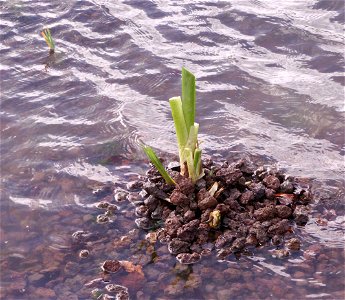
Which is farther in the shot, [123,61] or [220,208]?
[123,61]

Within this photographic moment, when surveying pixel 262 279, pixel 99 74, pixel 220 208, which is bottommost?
pixel 262 279

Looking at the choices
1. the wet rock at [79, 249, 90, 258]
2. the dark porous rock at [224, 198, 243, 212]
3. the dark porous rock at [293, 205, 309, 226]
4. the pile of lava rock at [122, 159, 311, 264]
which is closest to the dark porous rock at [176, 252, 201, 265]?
the pile of lava rock at [122, 159, 311, 264]

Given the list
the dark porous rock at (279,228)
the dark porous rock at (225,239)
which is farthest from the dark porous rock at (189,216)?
the dark porous rock at (279,228)

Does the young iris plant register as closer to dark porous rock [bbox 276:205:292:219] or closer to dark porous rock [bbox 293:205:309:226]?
dark porous rock [bbox 276:205:292:219]

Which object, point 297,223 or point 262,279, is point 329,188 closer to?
point 297,223

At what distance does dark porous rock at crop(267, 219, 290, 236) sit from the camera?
13.5 feet

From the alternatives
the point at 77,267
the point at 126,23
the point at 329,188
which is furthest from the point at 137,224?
the point at 126,23

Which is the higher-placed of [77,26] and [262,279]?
[77,26]

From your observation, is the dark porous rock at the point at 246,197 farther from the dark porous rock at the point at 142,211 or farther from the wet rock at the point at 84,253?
the wet rock at the point at 84,253

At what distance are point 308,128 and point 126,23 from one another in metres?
3.19

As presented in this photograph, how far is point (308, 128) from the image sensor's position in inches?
214

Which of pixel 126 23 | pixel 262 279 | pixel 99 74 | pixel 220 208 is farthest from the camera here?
pixel 126 23

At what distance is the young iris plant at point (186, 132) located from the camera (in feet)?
13.4

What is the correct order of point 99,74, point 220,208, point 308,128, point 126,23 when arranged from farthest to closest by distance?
point 126,23
point 99,74
point 308,128
point 220,208
